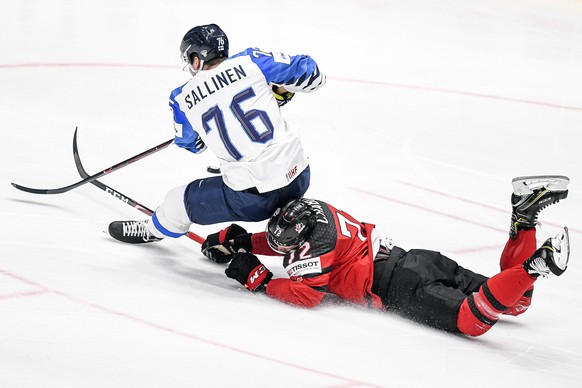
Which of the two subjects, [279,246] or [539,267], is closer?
[539,267]

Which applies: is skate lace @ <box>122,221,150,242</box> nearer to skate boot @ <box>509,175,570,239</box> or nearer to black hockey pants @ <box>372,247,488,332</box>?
black hockey pants @ <box>372,247,488,332</box>

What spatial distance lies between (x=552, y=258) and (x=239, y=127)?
54.9 inches

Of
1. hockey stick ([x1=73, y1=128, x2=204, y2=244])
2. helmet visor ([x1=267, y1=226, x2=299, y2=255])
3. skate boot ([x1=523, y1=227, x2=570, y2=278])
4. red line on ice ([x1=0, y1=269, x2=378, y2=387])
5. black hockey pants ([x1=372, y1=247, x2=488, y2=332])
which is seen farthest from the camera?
hockey stick ([x1=73, y1=128, x2=204, y2=244])

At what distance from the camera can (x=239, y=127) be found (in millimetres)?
3777

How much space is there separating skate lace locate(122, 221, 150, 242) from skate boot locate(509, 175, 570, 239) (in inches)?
67.0

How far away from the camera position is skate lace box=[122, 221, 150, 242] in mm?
4223

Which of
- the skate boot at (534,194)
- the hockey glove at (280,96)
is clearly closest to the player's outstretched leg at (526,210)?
the skate boot at (534,194)

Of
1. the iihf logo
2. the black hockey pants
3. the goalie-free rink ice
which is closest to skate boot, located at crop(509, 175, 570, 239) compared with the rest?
the black hockey pants

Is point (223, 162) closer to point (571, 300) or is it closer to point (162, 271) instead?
point (162, 271)

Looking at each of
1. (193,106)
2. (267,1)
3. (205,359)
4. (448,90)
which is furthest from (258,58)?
(267,1)

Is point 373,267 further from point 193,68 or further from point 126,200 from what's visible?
point 126,200

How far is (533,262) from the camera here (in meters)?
3.29

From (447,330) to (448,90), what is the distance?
4.35m

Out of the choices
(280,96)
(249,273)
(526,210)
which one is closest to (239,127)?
(280,96)
